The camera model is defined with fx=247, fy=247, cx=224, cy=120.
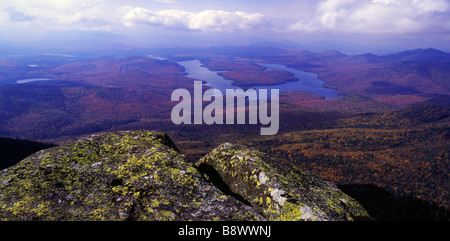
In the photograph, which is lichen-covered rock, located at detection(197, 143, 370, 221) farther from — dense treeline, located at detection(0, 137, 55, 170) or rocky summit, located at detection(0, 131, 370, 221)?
dense treeline, located at detection(0, 137, 55, 170)

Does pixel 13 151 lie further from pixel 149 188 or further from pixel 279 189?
pixel 279 189

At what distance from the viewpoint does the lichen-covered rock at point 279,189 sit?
5.56 meters

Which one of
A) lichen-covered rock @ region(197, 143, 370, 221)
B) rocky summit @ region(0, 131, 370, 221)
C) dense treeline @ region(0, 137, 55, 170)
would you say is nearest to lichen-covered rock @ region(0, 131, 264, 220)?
rocky summit @ region(0, 131, 370, 221)

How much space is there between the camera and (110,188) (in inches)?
212

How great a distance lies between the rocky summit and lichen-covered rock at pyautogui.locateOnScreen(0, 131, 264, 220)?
0.01 metres

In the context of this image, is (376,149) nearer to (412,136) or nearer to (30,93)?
(412,136)

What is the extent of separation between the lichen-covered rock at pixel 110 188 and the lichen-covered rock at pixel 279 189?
104cm

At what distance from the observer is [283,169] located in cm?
730

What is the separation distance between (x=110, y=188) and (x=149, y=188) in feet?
2.82

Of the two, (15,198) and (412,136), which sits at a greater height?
(15,198)
